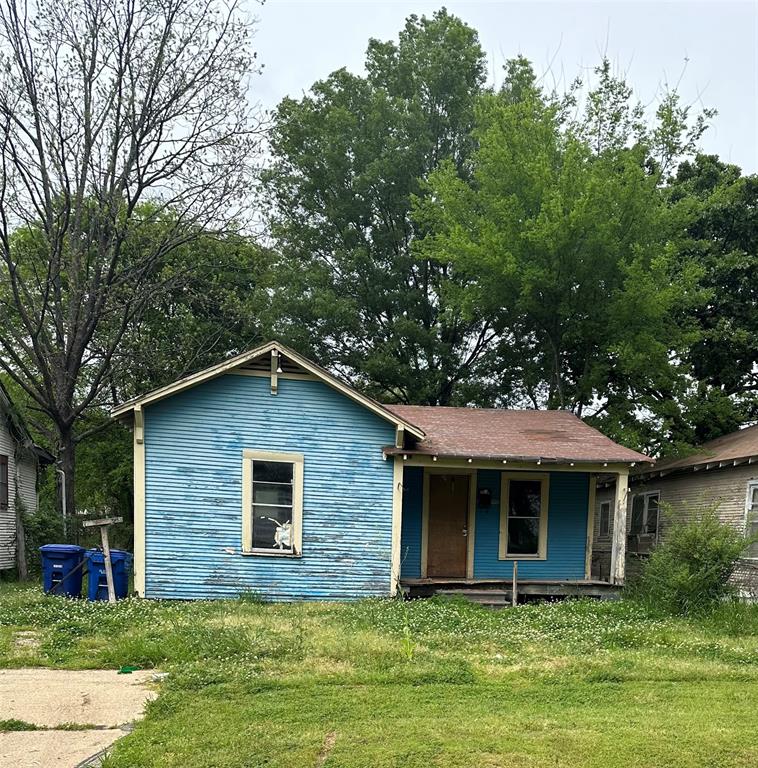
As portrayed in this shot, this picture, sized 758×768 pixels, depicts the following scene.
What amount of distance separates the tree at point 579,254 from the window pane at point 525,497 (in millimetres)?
5459

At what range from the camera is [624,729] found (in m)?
5.24

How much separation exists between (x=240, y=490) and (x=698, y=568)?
7.85 metres

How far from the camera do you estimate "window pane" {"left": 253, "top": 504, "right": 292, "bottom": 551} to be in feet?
39.0

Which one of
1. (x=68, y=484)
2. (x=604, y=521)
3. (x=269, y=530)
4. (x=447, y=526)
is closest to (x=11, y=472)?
(x=68, y=484)

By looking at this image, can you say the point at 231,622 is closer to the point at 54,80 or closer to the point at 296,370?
the point at 296,370

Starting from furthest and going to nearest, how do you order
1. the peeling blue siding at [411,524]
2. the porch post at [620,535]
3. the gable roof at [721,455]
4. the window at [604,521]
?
1. the window at [604,521]
2. the gable roof at [721,455]
3. the peeling blue siding at [411,524]
4. the porch post at [620,535]

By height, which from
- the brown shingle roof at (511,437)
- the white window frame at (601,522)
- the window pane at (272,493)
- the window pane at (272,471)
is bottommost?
the white window frame at (601,522)

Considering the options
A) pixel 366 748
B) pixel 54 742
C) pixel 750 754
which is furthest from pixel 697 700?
pixel 54 742

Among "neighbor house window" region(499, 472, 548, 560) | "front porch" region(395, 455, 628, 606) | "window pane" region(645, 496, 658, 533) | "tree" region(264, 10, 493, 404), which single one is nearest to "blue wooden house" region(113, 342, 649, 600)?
"front porch" region(395, 455, 628, 606)

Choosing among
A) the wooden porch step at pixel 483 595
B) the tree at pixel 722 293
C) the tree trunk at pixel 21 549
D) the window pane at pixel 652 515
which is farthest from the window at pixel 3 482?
the tree at pixel 722 293

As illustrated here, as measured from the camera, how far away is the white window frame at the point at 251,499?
11758 millimetres

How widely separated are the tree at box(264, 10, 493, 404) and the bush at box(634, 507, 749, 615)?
43.5 feet

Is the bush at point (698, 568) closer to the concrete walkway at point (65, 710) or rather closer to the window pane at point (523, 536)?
the window pane at point (523, 536)

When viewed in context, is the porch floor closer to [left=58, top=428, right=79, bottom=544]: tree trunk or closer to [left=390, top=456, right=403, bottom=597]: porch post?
[left=390, top=456, right=403, bottom=597]: porch post
